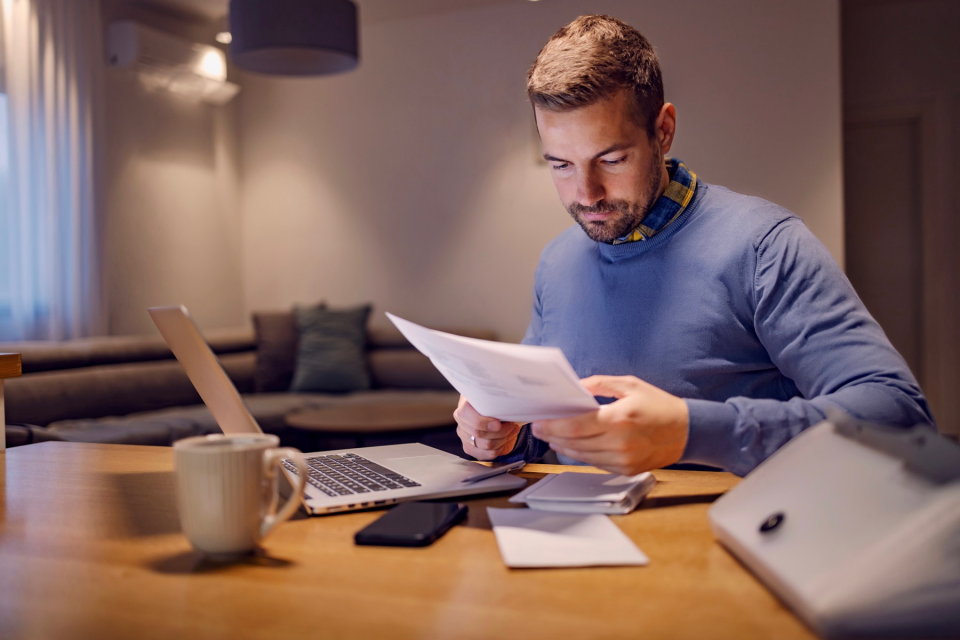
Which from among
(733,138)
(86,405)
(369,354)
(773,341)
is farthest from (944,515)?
(369,354)

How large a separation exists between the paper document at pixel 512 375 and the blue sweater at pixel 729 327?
0.59 feet

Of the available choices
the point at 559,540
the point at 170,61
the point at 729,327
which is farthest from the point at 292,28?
the point at 559,540

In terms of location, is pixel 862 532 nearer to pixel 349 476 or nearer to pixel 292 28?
pixel 349 476

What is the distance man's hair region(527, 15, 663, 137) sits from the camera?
121cm

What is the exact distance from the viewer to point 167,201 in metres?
4.88

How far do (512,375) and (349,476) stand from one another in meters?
0.33

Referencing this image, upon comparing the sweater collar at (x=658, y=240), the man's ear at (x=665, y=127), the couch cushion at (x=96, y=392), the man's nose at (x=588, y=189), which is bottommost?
the couch cushion at (x=96, y=392)

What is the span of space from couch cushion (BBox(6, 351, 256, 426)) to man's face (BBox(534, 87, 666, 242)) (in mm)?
2702

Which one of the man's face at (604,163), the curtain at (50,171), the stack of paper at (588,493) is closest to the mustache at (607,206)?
the man's face at (604,163)

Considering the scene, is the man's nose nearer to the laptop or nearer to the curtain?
the laptop

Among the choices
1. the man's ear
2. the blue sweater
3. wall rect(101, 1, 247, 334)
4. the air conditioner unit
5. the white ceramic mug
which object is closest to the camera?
the white ceramic mug

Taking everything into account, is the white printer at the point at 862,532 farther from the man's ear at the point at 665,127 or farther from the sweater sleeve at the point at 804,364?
the man's ear at the point at 665,127

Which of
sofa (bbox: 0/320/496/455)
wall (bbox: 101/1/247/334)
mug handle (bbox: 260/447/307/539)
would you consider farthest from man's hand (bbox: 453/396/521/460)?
wall (bbox: 101/1/247/334)

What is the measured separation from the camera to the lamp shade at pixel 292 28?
3.07 meters
